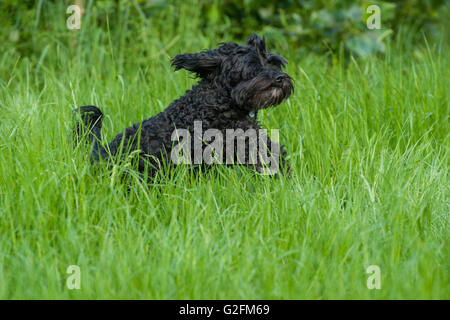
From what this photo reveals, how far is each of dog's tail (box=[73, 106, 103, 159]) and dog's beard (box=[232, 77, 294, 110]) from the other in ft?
3.44

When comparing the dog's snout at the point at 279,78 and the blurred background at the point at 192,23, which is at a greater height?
the blurred background at the point at 192,23

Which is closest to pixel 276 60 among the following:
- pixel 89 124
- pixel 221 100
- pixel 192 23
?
pixel 221 100

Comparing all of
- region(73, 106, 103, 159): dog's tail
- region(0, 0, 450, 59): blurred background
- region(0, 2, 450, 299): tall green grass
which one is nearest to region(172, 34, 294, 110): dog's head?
region(0, 2, 450, 299): tall green grass

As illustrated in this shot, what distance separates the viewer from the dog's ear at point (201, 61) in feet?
12.1

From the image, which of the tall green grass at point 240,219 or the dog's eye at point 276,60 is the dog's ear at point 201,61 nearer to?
the dog's eye at point 276,60

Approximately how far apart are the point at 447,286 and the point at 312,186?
1007 mm

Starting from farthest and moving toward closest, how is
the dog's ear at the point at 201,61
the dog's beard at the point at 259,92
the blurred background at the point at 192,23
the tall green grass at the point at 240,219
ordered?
the blurred background at the point at 192,23 → the dog's ear at the point at 201,61 → the dog's beard at the point at 259,92 → the tall green grass at the point at 240,219

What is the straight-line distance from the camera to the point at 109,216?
3021 mm

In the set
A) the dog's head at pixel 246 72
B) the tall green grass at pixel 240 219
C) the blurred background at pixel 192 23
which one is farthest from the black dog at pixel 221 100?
the blurred background at pixel 192 23

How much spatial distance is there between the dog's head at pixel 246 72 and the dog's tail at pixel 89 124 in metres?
0.77

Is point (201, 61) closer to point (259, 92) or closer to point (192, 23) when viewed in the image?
point (259, 92)

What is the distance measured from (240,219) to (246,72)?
1.10 meters

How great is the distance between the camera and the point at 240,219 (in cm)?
306

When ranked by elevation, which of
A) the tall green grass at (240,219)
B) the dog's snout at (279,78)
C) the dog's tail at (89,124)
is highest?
the dog's snout at (279,78)
